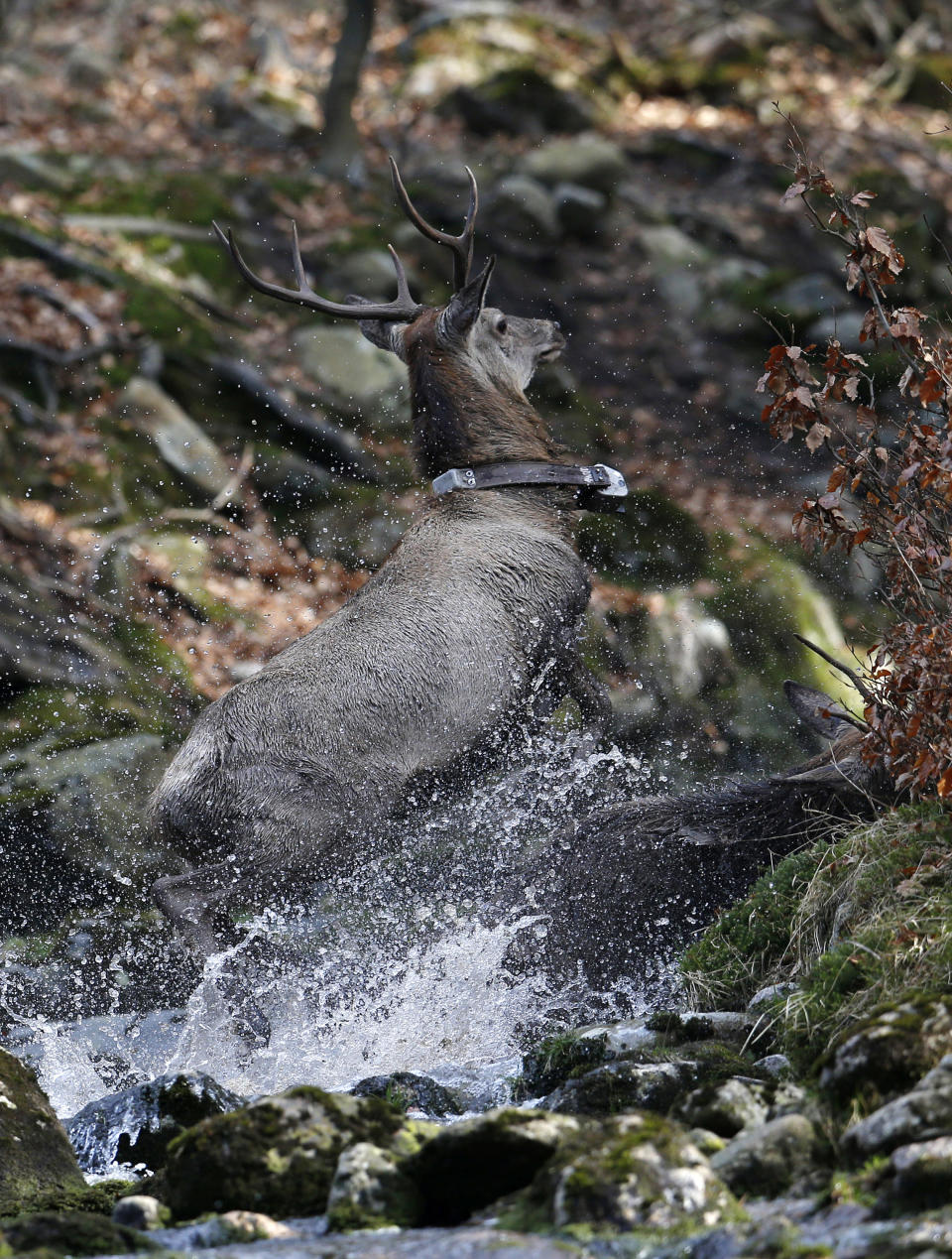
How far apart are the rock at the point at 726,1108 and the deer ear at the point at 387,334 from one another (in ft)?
18.1

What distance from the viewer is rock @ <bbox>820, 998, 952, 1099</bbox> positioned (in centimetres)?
347

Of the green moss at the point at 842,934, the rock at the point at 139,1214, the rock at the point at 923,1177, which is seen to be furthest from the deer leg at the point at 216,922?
the rock at the point at 923,1177

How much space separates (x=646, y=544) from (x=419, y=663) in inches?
218

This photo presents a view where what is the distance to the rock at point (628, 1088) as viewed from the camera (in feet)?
13.5

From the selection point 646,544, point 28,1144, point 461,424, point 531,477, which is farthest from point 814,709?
point 646,544

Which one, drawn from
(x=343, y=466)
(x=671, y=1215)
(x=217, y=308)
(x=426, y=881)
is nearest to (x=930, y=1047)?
(x=671, y=1215)

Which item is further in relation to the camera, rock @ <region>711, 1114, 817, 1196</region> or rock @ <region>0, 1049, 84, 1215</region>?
rock @ <region>0, 1049, 84, 1215</region>

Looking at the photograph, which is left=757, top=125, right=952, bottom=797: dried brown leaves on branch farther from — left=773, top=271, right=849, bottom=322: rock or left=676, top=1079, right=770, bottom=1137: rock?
left=773, top=271, right=849, bottom=322: rock

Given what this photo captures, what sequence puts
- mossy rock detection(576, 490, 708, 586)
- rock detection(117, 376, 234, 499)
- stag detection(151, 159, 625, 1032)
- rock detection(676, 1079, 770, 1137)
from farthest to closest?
rock detection(117, 376, 234, 499) → mossy rock detection(576, 490, 708, 586) → stag detection(151, 159, 625, 1032) → rock detection(676, 1079, 770, 1137)

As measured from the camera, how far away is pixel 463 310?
7930 millimetres

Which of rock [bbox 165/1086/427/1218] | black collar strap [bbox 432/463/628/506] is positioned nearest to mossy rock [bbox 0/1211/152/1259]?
rock [bbox 165/1086/427/1218]

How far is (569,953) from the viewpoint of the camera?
6.04m

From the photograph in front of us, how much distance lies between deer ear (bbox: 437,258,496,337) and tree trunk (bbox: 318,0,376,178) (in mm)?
9810

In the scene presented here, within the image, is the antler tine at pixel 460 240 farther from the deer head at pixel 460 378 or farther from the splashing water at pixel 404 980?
the splashing water at pixel 404 980
